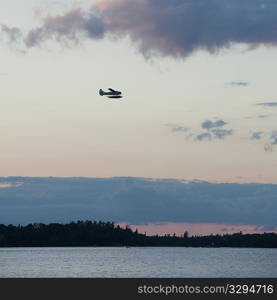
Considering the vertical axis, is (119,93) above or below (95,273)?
above

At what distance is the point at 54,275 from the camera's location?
170 m
